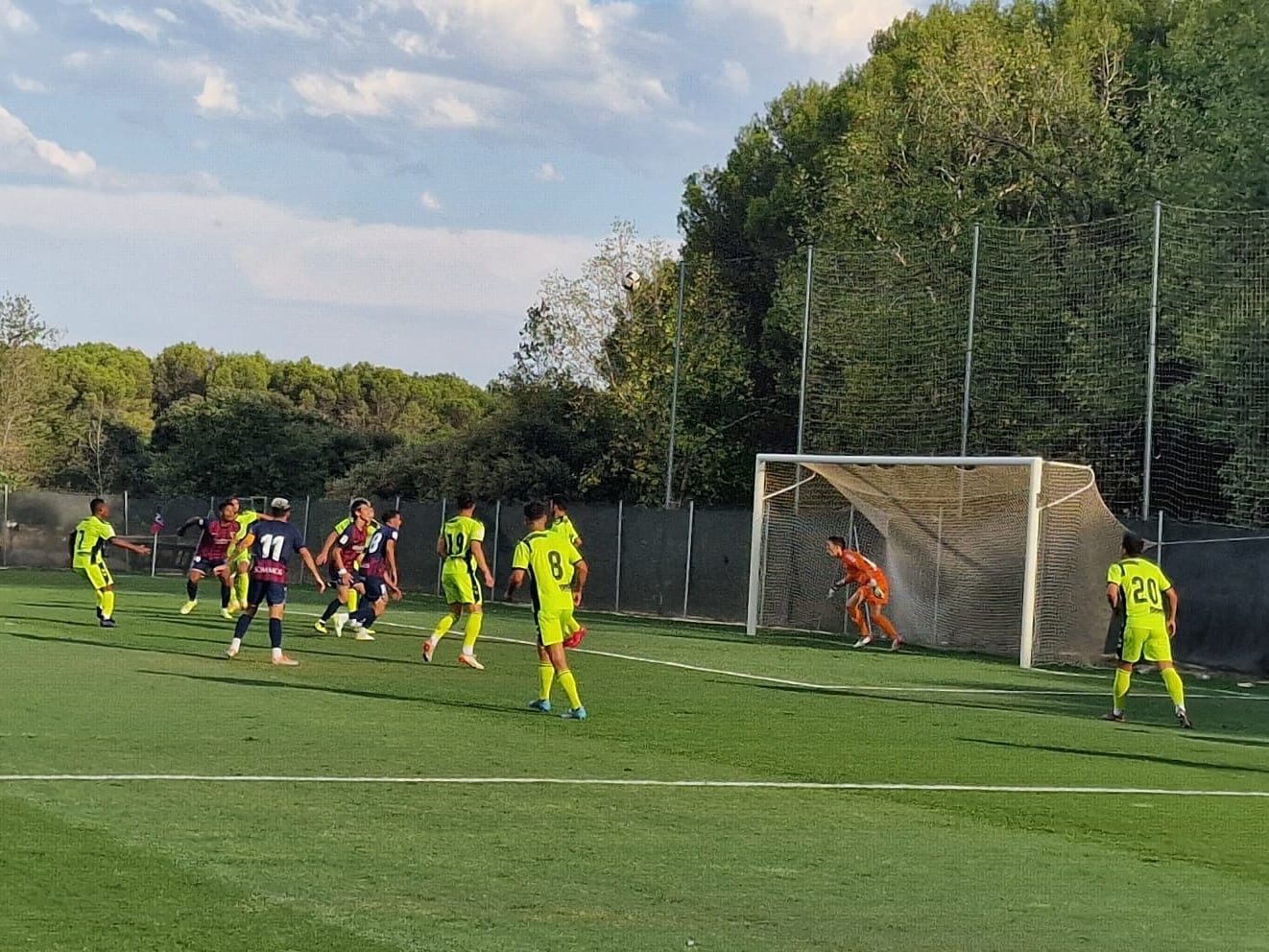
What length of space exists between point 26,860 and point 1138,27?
46966 millimetres

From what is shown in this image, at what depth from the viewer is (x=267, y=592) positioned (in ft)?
61.9

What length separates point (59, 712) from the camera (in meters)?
13.7

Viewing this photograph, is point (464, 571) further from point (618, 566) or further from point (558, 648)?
point (618, 566)

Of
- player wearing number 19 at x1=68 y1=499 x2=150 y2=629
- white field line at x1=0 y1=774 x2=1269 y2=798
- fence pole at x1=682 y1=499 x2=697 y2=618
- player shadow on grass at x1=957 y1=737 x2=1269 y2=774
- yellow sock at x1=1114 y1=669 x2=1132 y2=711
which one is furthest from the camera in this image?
fence pole at x1=682 y1=499 x2=697 y2=618

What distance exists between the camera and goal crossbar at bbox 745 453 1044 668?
25.2m

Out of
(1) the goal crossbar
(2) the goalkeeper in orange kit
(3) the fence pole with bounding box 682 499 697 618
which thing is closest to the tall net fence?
(1) the goal crossbar

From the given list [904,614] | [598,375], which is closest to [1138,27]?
[598,375]

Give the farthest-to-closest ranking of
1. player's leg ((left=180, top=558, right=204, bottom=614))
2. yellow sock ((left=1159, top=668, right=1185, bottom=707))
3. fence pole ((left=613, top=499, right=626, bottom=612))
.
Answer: fence pole ((left=613, top=499, right=626, bottom=612)) < player's leg ((left=180, top=558, right=204, bottom=614)) < yellow sock ((left=1159, top=668, right=1185, bottom=707))

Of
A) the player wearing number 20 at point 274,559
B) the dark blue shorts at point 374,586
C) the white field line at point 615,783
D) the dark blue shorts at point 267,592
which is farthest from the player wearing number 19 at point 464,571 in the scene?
the white field line at point 615,783

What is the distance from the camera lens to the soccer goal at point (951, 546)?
2586cm

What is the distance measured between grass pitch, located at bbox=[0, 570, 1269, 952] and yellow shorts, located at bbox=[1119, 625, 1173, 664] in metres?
0.79

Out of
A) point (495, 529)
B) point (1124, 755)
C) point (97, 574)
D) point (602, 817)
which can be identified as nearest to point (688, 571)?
point (495, 529)

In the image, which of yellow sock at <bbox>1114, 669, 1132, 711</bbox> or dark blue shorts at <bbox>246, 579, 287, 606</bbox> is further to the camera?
dark blue shorts at <bbox>246, 579, 287, 606</bbox>

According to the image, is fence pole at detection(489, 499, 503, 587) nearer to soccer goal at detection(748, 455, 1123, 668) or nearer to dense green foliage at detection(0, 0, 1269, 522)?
dense green foliage at detection(0, 0, 1269, 522)
